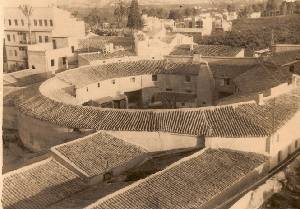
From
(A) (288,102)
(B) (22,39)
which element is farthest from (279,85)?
(B) (22,39)

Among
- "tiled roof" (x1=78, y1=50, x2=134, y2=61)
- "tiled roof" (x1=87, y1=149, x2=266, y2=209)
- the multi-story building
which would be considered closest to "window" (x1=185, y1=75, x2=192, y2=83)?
"tiled roof" (x1=78, y1=50, x2=134, y2=61)

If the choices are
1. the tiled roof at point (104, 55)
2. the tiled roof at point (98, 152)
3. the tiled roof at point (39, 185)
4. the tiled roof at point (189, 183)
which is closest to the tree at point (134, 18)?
the tiled roof at point (104, 55)

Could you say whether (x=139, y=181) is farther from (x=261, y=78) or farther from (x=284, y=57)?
(x=284, y=57)

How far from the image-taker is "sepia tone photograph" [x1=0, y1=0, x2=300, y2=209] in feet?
72.0

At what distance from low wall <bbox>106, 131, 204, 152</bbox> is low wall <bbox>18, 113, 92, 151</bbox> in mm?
3142

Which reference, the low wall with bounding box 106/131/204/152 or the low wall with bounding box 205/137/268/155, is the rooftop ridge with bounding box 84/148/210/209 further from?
the low wall with bounding box 106/131/204/152

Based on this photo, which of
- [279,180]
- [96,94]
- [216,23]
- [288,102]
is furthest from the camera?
[216,23]

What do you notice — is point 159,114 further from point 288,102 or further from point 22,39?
point 22,39

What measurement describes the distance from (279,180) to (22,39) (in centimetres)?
5076

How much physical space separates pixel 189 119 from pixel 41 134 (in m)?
11.5

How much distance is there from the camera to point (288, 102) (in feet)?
105

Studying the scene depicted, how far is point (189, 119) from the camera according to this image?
92.6 feet

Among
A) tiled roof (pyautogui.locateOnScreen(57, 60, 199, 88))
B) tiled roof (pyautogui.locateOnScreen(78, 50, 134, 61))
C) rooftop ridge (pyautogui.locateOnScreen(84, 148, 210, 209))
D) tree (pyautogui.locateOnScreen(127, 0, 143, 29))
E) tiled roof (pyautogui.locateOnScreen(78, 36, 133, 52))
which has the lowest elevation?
rooftop ridge (pyautogui.locateOnScreen(84, 148, 210, 209))

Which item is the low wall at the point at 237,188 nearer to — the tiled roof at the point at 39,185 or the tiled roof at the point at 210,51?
the tiled roof at the point at 39,185
